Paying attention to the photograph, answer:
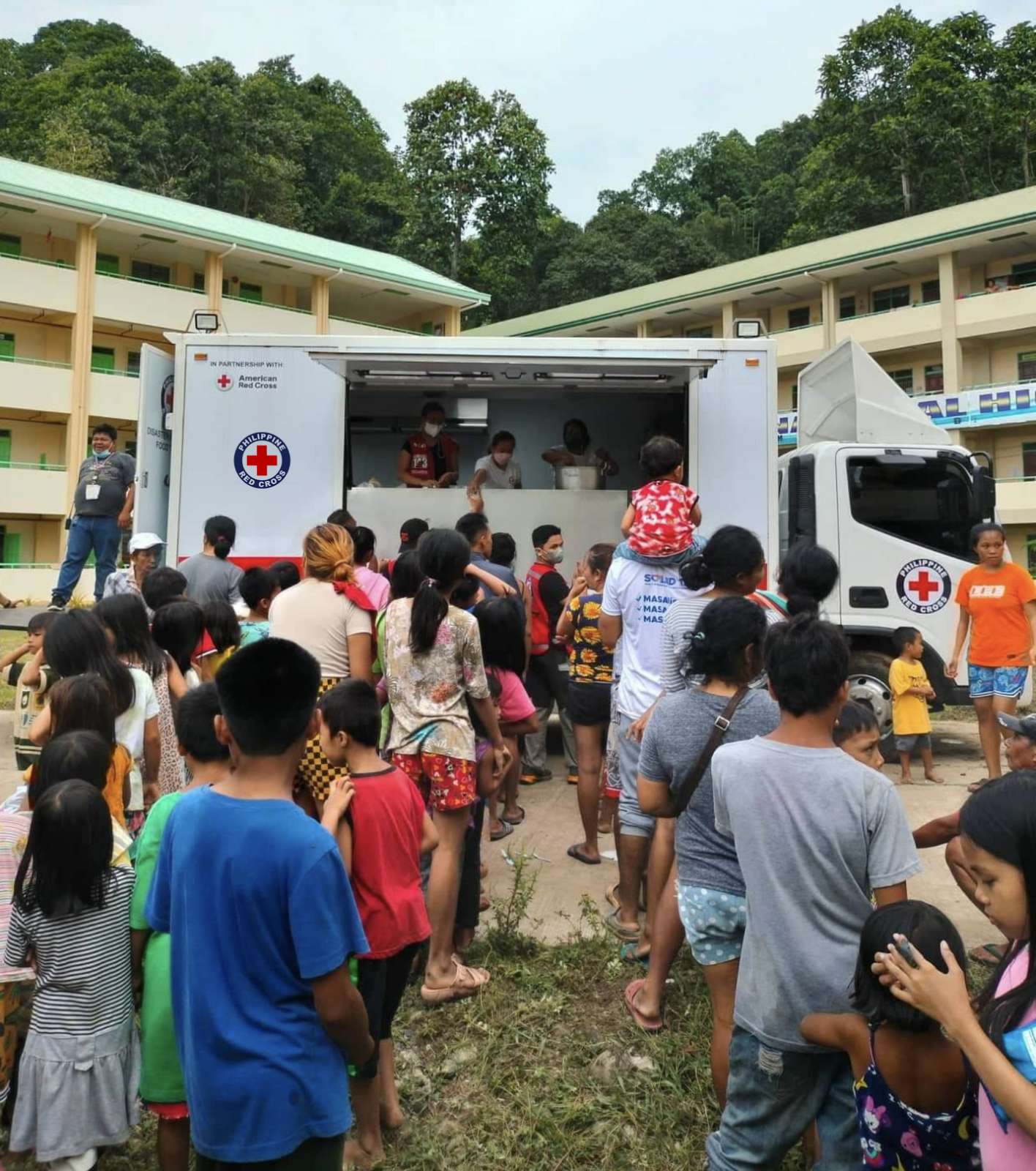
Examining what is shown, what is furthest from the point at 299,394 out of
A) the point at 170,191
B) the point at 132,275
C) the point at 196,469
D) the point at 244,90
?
the point at 244,90

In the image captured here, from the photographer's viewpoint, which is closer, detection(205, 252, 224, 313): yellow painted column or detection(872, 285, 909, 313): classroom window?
detection(205, 252, 224, 313): yellow painted column

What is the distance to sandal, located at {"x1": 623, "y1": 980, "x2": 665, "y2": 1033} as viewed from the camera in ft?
11.0

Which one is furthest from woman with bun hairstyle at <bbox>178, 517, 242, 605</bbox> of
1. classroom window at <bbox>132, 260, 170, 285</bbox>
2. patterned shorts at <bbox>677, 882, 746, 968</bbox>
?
classroom window at <bbox>132, 260, 170, 285</bbox>

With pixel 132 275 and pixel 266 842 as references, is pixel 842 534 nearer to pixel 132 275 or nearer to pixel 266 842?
pixel 266 842

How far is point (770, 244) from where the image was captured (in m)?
45.5

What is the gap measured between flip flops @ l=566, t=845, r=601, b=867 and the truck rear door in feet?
11.5

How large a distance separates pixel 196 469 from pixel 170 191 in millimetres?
34937

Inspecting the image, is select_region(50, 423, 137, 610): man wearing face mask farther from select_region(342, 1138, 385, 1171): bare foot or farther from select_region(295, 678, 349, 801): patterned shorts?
select_region(342, 1138, 385, 1171): bare foot

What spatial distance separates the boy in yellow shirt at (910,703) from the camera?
7.29 meters

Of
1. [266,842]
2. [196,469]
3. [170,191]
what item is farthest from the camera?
[170,191]

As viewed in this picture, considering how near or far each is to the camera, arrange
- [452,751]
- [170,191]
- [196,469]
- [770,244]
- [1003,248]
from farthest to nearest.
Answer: [770,244] → [170,191] → [1003,248] → [196,469] → [452,751]

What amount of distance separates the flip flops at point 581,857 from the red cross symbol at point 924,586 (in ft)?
12.8

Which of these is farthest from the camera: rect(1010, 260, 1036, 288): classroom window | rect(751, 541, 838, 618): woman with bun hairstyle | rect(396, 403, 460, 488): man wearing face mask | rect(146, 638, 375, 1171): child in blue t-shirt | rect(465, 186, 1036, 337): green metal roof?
rect(1010, 260, 1036, 288): classroom window

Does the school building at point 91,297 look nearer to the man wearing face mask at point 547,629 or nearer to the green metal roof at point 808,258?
the green metal roof at point 808,258
